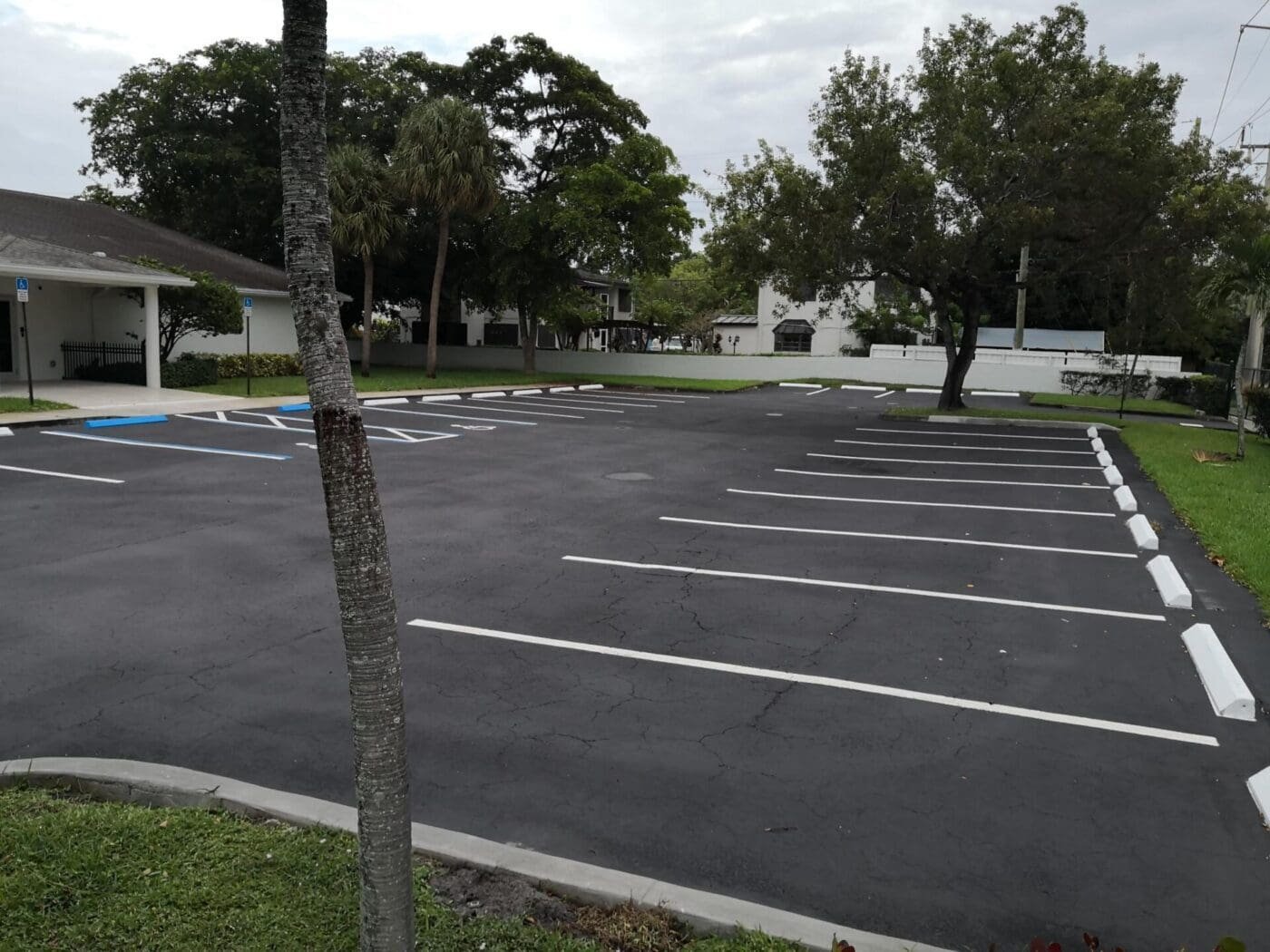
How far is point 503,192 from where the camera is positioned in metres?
34.4

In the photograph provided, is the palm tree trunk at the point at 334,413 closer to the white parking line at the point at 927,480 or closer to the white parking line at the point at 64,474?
the white parking line at the point at 64,474

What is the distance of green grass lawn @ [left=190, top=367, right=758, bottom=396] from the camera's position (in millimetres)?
25281

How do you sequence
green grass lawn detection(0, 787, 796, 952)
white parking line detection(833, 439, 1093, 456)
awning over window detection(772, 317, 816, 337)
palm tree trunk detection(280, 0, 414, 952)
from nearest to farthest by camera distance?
1. palm tree trunk detection(280, 0, 414, 952)
2. green grass lawn detection(0, 787, 796, 952)
3. white parking line detection(833, 439, 1093, 456)
4. awning over window detection(772, 317, 816, 337)

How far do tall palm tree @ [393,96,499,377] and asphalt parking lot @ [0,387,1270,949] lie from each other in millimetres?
19392

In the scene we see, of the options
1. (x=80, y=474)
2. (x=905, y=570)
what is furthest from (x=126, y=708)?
(x=80, y=474)

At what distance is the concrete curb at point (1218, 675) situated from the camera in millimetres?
5449

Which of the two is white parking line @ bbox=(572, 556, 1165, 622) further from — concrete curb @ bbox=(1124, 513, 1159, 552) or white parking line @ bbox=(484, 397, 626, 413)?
white parking line @ bbox=(484, 397, 626, 413)

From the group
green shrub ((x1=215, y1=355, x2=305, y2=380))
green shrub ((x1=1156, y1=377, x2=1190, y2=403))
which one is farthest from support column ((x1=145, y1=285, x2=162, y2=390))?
green shrub ((x1=1156, y1=377, x2=1190, y2=403))

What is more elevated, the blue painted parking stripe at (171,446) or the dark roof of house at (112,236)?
the dark roof of house at (112,236)

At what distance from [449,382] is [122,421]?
44.9ft

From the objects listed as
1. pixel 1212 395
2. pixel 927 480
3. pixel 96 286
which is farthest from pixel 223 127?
pixel 1212 395

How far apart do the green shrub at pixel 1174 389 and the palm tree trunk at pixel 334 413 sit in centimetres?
3607

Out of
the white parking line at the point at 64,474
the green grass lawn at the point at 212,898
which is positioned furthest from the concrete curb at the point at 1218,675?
the white parking line at the point at 64,474

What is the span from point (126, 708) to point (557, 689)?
2448 mm
